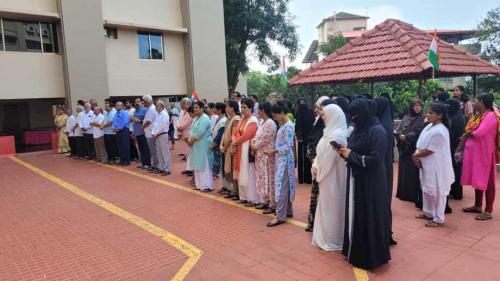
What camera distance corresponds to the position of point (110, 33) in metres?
17.2

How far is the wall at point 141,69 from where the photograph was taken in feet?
56.7

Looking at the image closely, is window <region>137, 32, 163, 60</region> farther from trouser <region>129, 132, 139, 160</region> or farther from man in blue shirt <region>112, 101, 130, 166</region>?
man in blue shirt <region>112, 101, 130, 166</region>

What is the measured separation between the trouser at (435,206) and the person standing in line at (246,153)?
8.05 feet

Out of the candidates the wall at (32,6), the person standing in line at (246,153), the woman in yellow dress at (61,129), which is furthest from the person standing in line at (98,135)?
the person standing in line at (246,153)

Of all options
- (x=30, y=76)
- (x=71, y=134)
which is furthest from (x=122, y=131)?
(x=30, y=76)

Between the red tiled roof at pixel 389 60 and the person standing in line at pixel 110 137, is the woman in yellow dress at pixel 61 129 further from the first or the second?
the red tiled roof at pixel 389 60

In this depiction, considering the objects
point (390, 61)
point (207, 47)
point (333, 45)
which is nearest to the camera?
point (390, 61)

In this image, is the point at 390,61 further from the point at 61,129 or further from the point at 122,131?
the point at 61,129

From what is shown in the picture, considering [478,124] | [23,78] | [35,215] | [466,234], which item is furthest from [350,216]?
[23,78]

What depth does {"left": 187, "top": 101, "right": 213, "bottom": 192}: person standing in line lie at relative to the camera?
24.6 ft

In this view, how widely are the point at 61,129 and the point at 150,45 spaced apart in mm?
6488

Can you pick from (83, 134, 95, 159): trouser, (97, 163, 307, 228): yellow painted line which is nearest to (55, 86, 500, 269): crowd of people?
(97, 163, 307, 228): yellow painted line

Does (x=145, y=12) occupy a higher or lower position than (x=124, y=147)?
higher

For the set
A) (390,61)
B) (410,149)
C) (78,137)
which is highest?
(390,61)
